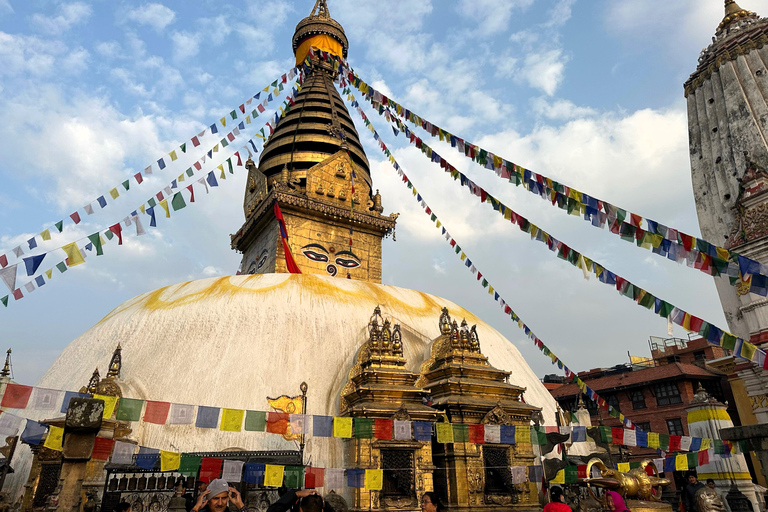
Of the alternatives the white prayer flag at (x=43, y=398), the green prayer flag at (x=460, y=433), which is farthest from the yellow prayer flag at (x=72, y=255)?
the green prayer flag at (x=460, y=433)

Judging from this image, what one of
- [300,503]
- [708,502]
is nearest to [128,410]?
[300,503]

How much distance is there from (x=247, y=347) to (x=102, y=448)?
373cm

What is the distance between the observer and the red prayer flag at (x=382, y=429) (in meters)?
9.59

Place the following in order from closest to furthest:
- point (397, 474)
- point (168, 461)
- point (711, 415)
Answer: point (168, 461)
point (397, 474)
point (711, 415)

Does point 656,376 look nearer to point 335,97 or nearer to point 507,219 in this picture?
point 507,219

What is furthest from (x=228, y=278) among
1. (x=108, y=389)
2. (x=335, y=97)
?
(x=335, y=97)

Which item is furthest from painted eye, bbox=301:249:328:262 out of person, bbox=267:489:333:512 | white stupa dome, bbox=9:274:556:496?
person, bbox=267:489:333:512

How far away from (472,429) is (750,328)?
537 inches

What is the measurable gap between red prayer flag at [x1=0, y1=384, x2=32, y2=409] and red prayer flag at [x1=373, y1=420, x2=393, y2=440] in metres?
5.95

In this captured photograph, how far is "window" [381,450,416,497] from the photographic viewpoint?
31.7ft

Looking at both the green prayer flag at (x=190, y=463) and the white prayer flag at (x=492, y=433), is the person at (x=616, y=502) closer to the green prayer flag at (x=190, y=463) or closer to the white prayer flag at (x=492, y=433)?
the white prayer flag at (x=492, y=433)

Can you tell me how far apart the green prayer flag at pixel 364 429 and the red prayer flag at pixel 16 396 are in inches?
222

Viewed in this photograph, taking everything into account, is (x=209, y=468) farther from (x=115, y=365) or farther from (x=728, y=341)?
(x=728, y=341)

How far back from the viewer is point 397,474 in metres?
9.77
